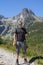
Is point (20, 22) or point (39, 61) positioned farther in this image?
point (39, 61)

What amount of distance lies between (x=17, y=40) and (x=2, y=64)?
139 cm

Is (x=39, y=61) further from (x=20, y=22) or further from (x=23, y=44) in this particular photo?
(x=20, y=22)

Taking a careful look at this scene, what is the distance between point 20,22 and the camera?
10859 millimetres

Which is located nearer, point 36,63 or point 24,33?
point 24,33

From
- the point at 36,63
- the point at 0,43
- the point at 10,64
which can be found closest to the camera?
the point at 10,64

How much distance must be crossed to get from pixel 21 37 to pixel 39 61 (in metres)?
2.38

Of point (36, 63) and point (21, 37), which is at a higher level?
point (21, 37)

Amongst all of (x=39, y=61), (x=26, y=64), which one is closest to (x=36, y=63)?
(x=39, y=61)

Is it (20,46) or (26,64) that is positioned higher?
(20,46)

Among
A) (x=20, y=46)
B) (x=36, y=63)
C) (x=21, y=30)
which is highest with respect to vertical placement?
(x=21, y=30)

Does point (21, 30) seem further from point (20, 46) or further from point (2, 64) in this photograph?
point (2, 64)

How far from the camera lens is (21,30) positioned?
11195mm

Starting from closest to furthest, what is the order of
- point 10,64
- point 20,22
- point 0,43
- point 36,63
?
point 20,22 → point 10,64 → point 36,63 → point 0,43

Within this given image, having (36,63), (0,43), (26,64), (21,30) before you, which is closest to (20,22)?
(21,30)
